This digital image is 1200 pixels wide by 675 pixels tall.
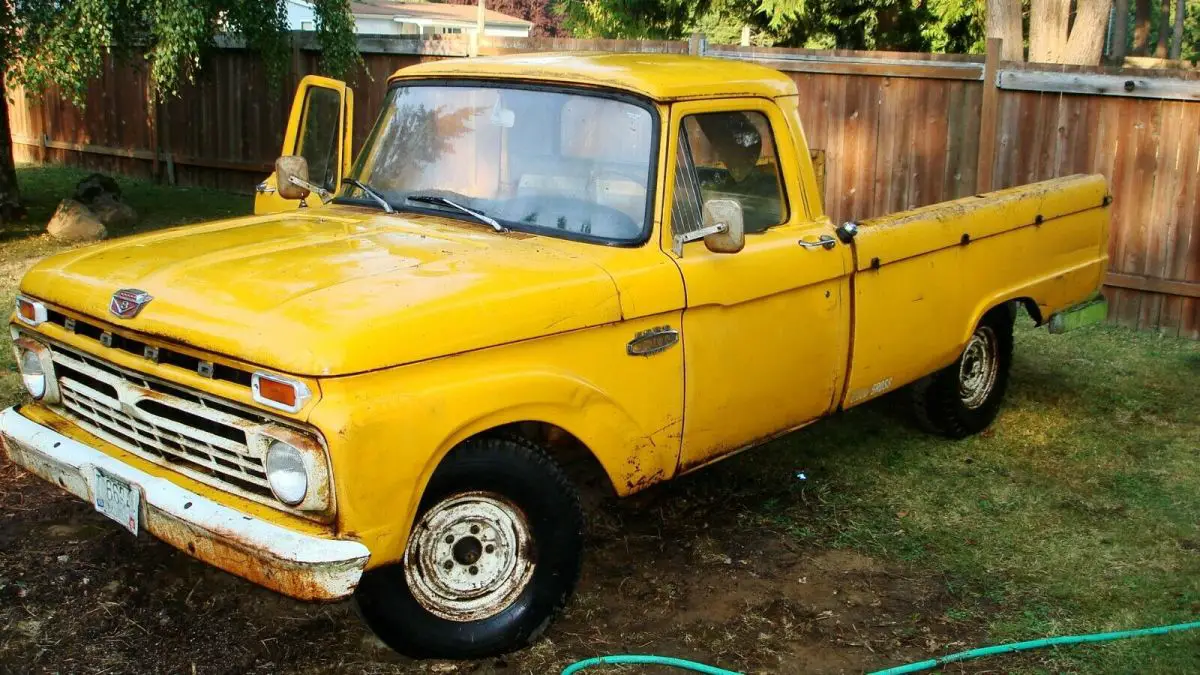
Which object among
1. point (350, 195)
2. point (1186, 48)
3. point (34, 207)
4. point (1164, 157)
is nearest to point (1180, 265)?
point (1164, 157)

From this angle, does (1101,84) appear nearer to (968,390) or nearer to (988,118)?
(988,118)

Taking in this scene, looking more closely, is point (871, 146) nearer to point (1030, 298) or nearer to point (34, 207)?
point (1030, 298)

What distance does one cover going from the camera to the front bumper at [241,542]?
3.55 metres

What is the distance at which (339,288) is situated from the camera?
393cm

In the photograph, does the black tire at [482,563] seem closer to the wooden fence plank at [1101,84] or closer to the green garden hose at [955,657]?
the green garden hose at [955,657]

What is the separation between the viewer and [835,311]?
5293 millimetres

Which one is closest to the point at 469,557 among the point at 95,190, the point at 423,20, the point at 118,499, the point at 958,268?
the point at 118,499

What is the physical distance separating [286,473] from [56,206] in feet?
40.1

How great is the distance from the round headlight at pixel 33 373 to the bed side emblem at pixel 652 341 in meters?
2.16

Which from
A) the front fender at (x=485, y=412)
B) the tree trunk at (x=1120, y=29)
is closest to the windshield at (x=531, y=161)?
the front fender at (x=485, y=412)

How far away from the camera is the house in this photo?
143 feet

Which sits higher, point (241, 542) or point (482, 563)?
point (241, 542)

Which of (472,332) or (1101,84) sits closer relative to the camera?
(472,332)

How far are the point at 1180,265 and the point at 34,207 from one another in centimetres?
1203
